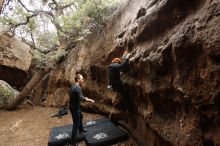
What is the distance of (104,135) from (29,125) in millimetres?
4238

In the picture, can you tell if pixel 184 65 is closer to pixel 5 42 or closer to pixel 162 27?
pixel 162 27

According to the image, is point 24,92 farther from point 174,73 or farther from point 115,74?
point 174,73

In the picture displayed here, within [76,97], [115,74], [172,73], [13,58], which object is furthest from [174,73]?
[13,58]

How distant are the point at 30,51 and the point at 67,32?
2.99 meters

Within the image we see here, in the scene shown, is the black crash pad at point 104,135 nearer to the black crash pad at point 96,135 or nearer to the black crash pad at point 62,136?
the black crash pad at point 96,135

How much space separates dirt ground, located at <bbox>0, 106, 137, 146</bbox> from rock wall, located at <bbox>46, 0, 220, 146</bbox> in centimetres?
150

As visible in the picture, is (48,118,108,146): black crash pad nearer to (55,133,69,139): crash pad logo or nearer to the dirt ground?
(55,133,69,139): crash pad logo

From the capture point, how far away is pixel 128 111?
7.58 meters

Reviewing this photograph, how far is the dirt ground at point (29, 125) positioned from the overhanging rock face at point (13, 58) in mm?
2614

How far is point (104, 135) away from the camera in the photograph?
7.04 meters

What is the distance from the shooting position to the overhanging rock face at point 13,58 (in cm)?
1365

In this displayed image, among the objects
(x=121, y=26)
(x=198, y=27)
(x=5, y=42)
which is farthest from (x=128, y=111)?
(x=5, y=42)

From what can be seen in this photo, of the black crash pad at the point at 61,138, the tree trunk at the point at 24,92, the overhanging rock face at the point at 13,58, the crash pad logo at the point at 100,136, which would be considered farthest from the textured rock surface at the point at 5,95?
the crash pad logo at the point at 100,136

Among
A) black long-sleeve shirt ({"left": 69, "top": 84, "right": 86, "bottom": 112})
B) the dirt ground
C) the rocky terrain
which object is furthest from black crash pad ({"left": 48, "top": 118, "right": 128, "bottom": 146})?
black long-sleeve shirt ({"left": 69, "top": 84, "right": 86, "bottom": 112})
